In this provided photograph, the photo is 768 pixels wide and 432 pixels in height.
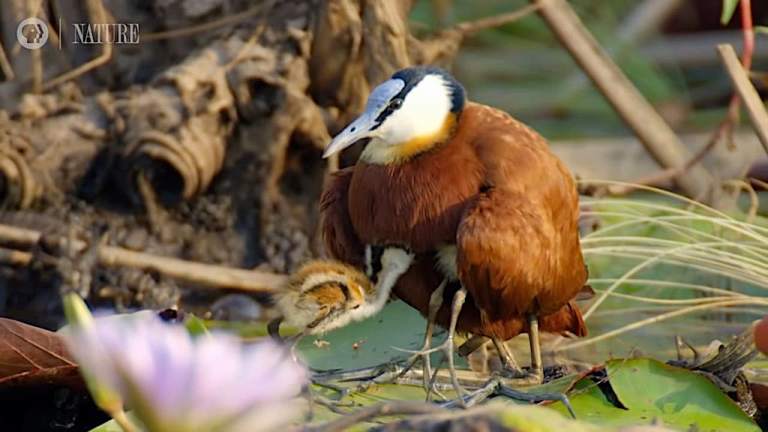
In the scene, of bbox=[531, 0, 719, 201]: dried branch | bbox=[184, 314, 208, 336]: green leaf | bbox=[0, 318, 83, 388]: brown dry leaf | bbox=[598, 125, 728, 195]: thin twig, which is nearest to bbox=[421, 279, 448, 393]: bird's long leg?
bbox=[0, 318, 83, 388]: brown dry leaf

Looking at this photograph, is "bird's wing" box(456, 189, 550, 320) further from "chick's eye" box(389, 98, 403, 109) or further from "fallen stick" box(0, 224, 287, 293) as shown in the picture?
"fallen stick" box(0, 224, 287, 293)

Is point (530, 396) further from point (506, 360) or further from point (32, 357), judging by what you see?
Answer: point (32, 357)

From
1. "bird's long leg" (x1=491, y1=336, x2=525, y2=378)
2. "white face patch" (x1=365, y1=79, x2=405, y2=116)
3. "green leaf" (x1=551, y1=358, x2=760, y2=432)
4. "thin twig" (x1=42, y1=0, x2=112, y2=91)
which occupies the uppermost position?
"thin twig" (x1=42, y1=0, x2=112, y2=91)

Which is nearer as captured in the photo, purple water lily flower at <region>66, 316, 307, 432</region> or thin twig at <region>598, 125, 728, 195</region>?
purple water lily flower at <region>66, 316, 307, 432</region>

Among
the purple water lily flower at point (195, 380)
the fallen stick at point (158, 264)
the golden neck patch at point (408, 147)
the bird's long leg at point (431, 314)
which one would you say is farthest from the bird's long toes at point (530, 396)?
the fallen stick at point (158, 264)

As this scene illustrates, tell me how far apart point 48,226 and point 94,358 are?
2.35 m

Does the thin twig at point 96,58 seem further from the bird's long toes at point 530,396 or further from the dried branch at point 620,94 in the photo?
the bird's long toes at point 530,396

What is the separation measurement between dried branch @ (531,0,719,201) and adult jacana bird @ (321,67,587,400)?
4.51 feet

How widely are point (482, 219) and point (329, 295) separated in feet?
0.87

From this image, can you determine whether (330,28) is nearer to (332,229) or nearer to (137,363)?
(332,229)

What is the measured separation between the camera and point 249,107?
11.6ft

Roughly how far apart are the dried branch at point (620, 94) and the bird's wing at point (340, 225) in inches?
55.2

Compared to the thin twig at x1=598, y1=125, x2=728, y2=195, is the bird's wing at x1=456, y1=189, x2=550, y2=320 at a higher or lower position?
lower

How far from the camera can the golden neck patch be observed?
92.1 inches
